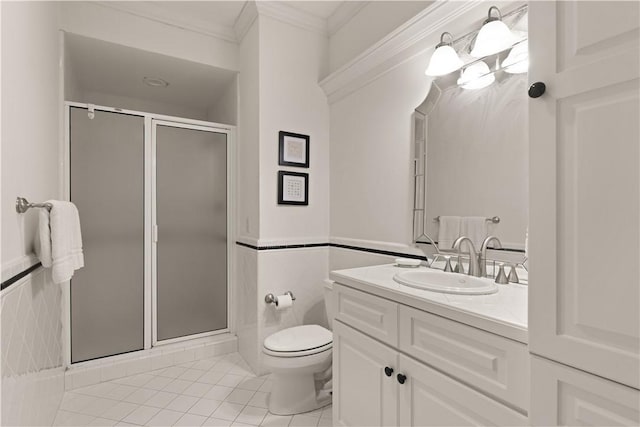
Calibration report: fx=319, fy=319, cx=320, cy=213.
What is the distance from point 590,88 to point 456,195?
98cm

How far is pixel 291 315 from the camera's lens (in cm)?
239

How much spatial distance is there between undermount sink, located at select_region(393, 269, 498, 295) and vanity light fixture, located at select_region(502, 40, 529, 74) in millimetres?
893

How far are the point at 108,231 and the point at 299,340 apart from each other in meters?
1.60

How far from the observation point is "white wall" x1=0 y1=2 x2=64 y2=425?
1027 mm

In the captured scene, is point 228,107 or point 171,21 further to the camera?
point 228,107

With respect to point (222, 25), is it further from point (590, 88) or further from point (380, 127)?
point (590, 88)

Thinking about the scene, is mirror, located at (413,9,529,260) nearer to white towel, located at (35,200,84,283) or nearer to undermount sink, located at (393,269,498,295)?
undermount sink, located at (393,269,498,295)

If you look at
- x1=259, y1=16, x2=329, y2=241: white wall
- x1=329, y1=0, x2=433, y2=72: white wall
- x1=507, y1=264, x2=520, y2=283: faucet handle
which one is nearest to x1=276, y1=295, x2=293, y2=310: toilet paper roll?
x1=259, y1=16, x2=329, y2=241: white wall

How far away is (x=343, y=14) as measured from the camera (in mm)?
2346

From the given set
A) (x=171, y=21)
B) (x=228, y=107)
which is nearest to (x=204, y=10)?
(x=171, y=21)

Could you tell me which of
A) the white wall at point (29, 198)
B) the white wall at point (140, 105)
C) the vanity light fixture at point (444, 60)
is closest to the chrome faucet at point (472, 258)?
the vanity light fixture at point (444, 60)

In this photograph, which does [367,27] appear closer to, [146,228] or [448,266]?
[448,266]

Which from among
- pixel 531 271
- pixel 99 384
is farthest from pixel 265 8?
pixel 99 384

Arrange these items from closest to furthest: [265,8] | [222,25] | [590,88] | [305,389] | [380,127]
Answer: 1. [590,88]
2. [305,389]
3. [380,127]
4. [265,8]
5. [222,25]
